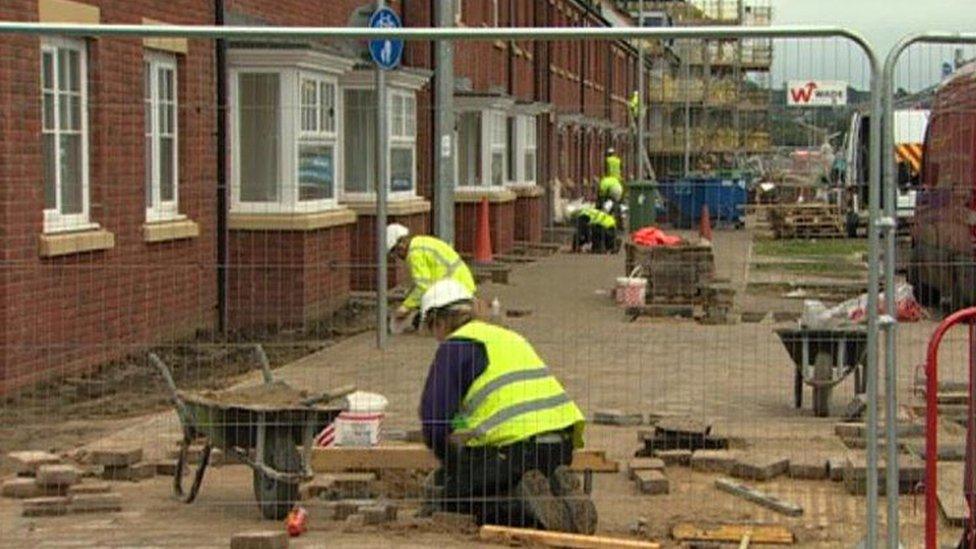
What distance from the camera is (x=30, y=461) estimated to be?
32.7ft

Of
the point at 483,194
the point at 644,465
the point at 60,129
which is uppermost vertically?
the point at 60,129

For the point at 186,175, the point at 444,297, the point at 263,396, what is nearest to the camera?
the point at 444,297

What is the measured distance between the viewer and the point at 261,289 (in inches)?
494

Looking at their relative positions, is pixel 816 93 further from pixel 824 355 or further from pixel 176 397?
pixel 824 355

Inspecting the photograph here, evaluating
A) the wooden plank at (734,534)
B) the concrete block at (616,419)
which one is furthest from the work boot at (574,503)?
the concrete block at (616,419)

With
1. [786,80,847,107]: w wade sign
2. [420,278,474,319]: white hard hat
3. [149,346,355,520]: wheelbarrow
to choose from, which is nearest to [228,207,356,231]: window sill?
[149,346,355,520]: wheelbarrow

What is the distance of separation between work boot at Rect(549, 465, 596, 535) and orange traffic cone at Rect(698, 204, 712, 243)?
8.63ft

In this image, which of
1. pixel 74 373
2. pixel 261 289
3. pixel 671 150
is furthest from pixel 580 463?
pixel 261 289

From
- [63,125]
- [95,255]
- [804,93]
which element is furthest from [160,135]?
[804,93]

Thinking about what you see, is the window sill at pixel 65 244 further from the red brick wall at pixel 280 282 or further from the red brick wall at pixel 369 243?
the red brick wall at pixel 369 243

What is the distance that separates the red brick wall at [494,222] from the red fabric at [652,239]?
6090mm

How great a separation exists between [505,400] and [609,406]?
4941 mm

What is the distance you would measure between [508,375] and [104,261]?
227 inches

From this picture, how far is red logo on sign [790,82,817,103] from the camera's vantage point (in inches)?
301
